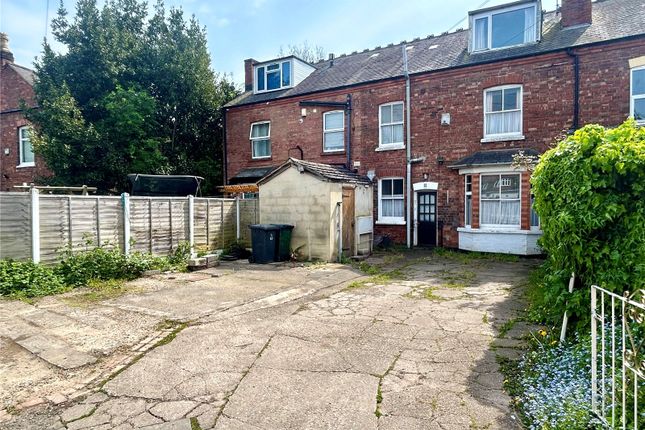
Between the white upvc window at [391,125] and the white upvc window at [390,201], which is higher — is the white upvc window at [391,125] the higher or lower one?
the higher one

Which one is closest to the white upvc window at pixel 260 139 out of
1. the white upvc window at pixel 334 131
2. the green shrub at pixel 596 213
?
the white upvc window at pixel 334 131

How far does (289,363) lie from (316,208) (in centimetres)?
792

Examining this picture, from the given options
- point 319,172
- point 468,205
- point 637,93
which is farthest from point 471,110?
point 319,172

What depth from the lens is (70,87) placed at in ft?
57.6

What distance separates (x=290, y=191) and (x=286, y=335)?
7693mm

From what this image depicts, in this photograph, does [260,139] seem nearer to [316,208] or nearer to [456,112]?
[316,208]

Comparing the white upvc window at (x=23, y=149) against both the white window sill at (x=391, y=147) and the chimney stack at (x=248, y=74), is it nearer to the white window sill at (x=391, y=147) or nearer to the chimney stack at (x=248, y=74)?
the chimney stack at (x=248, y=74)

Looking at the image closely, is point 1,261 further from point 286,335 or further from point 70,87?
point 70,87

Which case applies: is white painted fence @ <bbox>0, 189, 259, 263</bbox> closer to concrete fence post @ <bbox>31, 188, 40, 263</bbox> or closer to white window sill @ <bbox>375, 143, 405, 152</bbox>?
concrete fence post @ <bbox>31, 188, 40, 263</bbox>

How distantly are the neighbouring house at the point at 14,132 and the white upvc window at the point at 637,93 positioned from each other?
27.2 metres

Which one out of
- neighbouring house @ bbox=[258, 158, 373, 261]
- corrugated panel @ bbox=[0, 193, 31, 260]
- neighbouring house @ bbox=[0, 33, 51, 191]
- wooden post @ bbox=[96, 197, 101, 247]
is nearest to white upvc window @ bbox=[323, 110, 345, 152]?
neighbouring house @ bbox=[258, 158, 373, 261]

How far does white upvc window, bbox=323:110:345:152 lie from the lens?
1730 centimetres

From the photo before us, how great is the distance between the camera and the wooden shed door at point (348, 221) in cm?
1287

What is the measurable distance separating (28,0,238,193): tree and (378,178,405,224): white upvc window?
10433 mm
